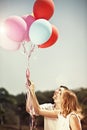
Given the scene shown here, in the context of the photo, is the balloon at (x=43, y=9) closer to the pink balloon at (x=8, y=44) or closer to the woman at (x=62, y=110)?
the pink balloon at (x=8, y=44)

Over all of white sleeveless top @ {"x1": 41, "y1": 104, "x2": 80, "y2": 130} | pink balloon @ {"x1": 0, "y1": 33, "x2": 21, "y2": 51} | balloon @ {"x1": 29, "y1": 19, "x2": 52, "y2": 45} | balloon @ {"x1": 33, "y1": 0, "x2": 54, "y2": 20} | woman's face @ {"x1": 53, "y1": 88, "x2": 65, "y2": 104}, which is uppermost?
balloon @ {"x1": 33, "y1": 0, "x2": 54, "y2": 20}

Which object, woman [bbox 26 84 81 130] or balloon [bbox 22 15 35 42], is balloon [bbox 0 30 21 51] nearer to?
balloon [bbox 22 15 35 42]

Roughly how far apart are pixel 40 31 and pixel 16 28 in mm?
214

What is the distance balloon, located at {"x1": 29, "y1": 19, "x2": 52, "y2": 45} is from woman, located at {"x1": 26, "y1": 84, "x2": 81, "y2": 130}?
408 millimetres

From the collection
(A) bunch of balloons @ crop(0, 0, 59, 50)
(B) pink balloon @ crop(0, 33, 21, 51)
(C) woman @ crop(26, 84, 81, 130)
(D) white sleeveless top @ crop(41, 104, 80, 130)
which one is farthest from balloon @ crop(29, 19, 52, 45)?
(D) white sleeveless top @ crop(41, 104, 80, 130)

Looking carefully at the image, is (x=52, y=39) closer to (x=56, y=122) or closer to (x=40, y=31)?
(x=40, y=31)

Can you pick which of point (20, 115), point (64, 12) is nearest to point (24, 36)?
point (64, 12)

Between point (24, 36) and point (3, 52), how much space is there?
24 centimetres

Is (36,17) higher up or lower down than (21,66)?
higher up

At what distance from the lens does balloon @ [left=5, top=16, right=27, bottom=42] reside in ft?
9.11

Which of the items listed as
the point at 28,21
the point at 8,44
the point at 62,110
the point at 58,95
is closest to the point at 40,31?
the point at 28,21

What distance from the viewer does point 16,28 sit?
9.17 ft

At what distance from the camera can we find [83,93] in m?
2.88

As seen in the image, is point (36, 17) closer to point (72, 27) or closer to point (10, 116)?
point (72, 27)
